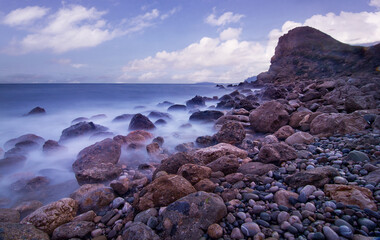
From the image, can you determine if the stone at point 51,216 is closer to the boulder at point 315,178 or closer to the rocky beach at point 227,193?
the rocky beach at point 227,193

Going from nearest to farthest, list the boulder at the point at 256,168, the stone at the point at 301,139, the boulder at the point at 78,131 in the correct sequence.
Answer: the boulder at the point at 256,168 → the stone at the point at 301,139 → the boulder at the point at 78,131

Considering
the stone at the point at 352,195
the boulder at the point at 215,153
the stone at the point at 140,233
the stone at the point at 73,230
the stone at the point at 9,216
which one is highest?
the stone at the point at 352,195

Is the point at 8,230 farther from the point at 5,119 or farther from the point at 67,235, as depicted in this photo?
the point at 5,119

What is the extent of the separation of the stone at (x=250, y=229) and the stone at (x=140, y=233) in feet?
2.63

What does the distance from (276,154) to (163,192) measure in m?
1.94

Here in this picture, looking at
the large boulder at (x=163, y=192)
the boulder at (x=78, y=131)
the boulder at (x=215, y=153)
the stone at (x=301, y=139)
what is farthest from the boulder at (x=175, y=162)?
the boulder at (x=78, y=131)

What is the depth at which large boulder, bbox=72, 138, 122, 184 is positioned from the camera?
382cm

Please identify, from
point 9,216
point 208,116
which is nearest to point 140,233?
point 9,216

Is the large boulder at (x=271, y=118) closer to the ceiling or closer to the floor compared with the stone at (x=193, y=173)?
closer to the ceiling

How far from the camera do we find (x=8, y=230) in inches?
78.7

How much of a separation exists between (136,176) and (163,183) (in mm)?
1389

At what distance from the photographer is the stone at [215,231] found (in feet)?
6.02

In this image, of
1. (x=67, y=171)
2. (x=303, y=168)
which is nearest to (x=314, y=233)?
(x=303, y=168)

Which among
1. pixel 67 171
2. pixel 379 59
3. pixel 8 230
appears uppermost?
pixel 379 59
